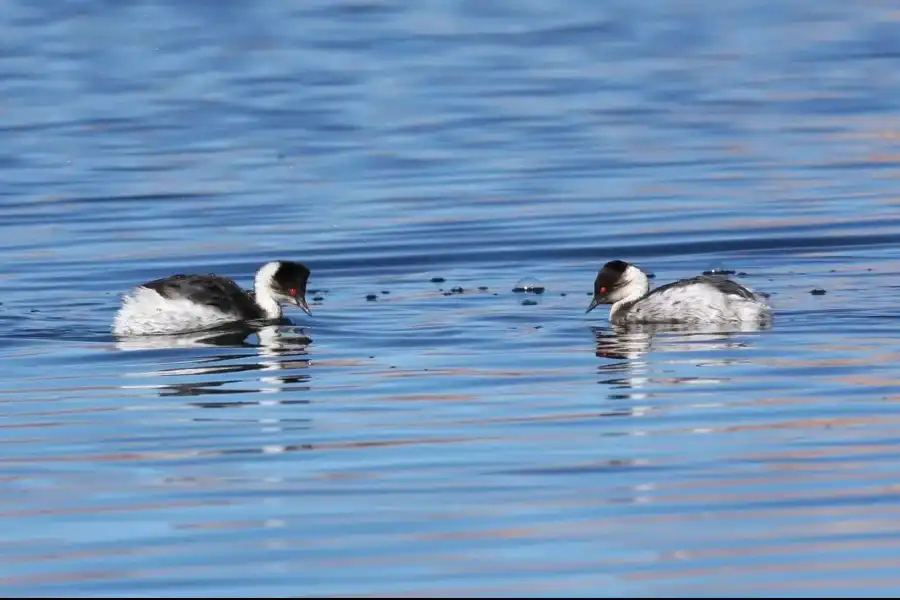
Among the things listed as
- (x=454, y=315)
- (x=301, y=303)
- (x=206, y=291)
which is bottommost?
(x=454, y=315)

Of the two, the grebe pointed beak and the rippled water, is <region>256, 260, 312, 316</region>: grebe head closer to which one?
the grebe pointed beak

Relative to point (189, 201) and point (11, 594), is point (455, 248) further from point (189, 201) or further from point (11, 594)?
point (11, 594)

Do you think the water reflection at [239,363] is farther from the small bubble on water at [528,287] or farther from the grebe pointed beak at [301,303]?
the small bubble on water at [528,287]

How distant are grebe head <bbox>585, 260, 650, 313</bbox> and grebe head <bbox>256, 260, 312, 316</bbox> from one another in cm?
207

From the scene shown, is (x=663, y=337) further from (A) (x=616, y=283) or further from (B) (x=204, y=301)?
(B) (x=204, y=301)

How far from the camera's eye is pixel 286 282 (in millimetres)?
16562

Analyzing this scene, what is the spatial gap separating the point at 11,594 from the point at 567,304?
880cm

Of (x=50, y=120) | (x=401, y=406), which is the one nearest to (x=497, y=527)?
(x=401, y=406)

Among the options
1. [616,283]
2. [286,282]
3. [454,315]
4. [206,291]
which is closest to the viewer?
[454,315]

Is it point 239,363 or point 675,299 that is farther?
point 675,299

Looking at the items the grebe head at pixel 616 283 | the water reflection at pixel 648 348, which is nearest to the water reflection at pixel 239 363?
the water reflection at pixel 648 348

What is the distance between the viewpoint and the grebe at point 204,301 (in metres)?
15.8

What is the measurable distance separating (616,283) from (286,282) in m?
2.39

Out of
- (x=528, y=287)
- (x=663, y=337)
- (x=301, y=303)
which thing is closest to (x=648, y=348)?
(x=663, y=337)
